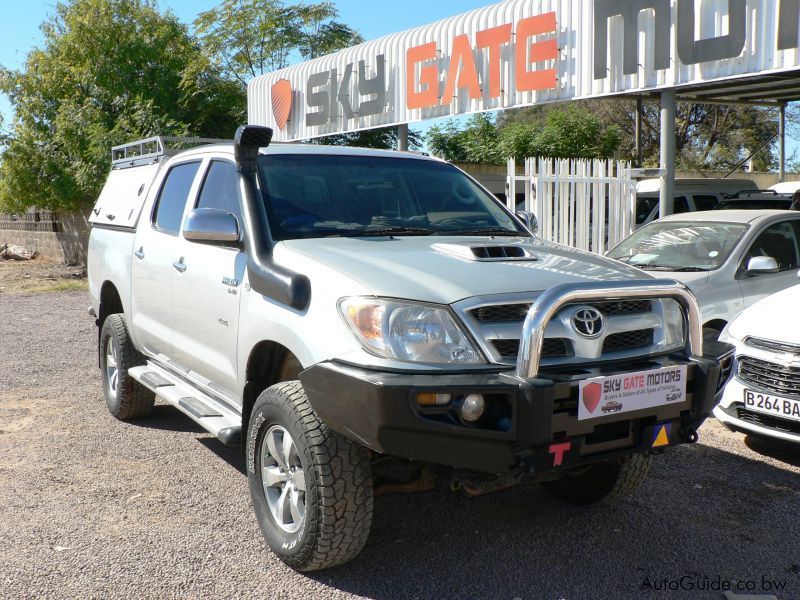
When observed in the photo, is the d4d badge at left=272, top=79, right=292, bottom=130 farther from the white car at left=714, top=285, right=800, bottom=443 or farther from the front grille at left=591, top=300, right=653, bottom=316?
the front grille at left=591, top=300, right=653, bottom=316

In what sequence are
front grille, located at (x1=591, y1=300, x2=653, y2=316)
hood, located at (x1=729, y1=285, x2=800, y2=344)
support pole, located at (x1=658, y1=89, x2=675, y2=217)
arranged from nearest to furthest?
front grille, located at (x1=591, y1=300, x2=653, y2=316)
hood, located at (x1=729, y1=285, x2=800, y2=344)
support pole, located at (x1=658, y1=89, x2=675, y2=217)

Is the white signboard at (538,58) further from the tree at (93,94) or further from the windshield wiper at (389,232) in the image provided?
the windshield wiper at (389,232)

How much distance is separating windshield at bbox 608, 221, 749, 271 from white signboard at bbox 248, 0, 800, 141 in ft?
8.48

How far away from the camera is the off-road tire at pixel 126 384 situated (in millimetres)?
5891

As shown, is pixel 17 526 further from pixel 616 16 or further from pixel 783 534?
pixel 616 16

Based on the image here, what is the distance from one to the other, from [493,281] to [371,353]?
1.95ft

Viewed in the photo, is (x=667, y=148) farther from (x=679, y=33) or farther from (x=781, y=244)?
(x=781, y=244)

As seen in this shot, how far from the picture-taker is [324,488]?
3.29m

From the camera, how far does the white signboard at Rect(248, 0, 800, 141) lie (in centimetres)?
933

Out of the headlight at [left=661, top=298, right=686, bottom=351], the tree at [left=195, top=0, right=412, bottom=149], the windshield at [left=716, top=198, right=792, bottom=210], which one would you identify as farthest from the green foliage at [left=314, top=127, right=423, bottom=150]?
the headlight at [left=661, top=298, right=686, bottom=351]

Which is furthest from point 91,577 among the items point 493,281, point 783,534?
point 783,534

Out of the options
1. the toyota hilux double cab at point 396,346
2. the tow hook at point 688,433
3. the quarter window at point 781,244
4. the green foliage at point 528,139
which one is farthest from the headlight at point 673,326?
the green foliage at point 528,139

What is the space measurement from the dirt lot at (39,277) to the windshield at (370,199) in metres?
13.3

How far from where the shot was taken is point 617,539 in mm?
4031
